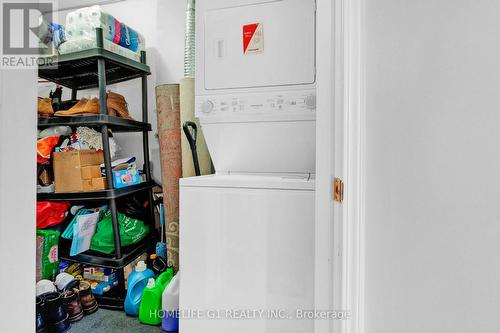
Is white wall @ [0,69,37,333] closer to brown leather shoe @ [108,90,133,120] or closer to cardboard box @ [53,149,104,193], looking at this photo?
cardboard box @ [53,149,104,193]

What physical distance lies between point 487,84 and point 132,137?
2754mm

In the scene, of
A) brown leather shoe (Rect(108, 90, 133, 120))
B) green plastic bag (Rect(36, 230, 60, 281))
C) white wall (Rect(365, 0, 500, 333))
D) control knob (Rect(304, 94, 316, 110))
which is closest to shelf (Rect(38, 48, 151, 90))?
brown leather shoe (Rect(108, 90, 133, 120))

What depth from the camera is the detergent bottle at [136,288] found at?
6.44ft

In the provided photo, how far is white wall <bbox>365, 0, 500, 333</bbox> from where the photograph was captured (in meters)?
0.81

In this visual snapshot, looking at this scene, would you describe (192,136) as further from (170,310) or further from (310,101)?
(170,310)

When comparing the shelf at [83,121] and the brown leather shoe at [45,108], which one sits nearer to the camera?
the shelf at [83,121]

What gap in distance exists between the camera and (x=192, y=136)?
194 cm

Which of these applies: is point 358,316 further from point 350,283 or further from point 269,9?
point 269,9

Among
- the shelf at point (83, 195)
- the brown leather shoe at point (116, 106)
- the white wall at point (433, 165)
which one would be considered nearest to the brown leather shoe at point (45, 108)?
the brown leather shoe at point (116, 106)

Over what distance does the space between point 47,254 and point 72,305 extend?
0.53 meters

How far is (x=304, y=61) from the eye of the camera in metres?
1.45

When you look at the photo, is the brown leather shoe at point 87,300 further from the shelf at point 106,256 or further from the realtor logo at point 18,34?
the realtor logo at point 18,34

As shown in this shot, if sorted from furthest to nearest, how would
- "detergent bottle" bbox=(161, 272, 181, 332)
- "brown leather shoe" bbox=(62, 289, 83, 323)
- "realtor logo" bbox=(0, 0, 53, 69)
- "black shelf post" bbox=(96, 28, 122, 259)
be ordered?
"black shelf post" bbox=(96, 28, 122, 259) → "brown leather shoe" bbox=(62, 289, 83, 323) → "detergent bottle" bbox=(161, 272, 181, 332) → "realtor logo" bbox=(0, 0, 53, 69)

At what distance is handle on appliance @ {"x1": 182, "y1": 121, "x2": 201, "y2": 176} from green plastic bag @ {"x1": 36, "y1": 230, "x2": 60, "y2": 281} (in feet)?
4.51
